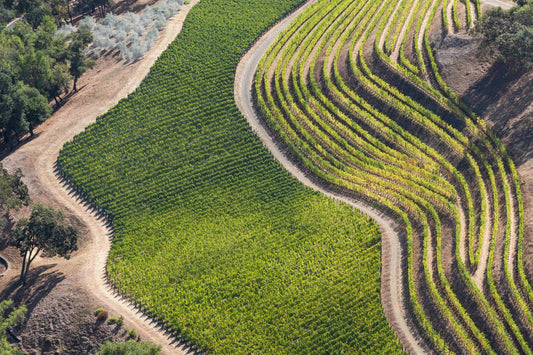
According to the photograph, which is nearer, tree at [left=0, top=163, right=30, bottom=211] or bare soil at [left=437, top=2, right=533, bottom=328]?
tree at [left=0, top=163, right=30, bottom=211]

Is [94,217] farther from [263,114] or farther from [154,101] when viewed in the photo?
[263,114]

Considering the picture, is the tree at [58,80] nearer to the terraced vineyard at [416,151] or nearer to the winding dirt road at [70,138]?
the winding dirt road at [70,138]

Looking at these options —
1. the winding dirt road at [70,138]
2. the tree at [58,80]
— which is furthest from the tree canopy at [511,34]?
the tree at [58,80]

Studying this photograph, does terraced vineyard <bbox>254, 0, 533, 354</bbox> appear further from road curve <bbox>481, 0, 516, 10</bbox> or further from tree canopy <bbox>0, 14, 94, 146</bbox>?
tree canopy <bbox>0, 14, 94, 146</bbox>

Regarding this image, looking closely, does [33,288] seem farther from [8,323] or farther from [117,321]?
[117,321]

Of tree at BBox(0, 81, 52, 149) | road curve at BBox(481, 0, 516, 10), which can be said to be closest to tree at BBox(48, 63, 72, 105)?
tree at BBox(0, 81, 52, 149)

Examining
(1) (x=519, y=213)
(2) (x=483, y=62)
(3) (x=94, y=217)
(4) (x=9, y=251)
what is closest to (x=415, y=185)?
(1) (x=519, y=213)
